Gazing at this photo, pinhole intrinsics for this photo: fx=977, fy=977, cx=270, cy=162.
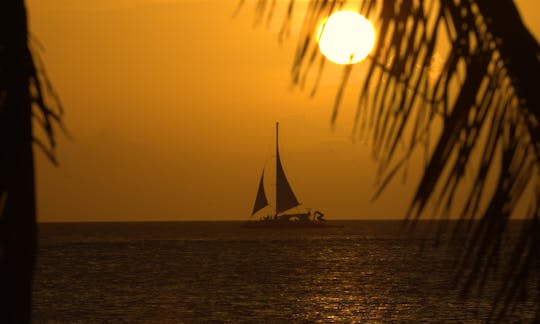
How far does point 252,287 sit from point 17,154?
60.7 metres

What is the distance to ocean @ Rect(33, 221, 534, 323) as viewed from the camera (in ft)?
154

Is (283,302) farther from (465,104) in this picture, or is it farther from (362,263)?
(465,104)

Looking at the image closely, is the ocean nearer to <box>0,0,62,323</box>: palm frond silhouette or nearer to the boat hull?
<box>0,0,62,323</box>: palm frond silhouette

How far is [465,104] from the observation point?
52.2 inches

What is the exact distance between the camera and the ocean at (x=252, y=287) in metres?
47.0

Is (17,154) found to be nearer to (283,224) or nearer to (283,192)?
(283,192)

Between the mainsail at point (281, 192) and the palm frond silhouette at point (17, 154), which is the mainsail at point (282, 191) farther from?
the palm frond silhouette at point (17, 154)

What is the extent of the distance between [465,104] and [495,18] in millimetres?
134

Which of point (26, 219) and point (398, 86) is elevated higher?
point (398, 86)

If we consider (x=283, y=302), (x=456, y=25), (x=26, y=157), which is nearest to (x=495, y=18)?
(x=456, y=25)

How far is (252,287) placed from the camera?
2419 inches

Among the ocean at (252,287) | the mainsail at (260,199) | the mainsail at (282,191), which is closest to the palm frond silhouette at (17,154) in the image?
the ocean at (252,287)

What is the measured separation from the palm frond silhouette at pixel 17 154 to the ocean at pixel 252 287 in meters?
22.8

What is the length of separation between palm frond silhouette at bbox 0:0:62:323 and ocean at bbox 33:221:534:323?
74.9 feet
